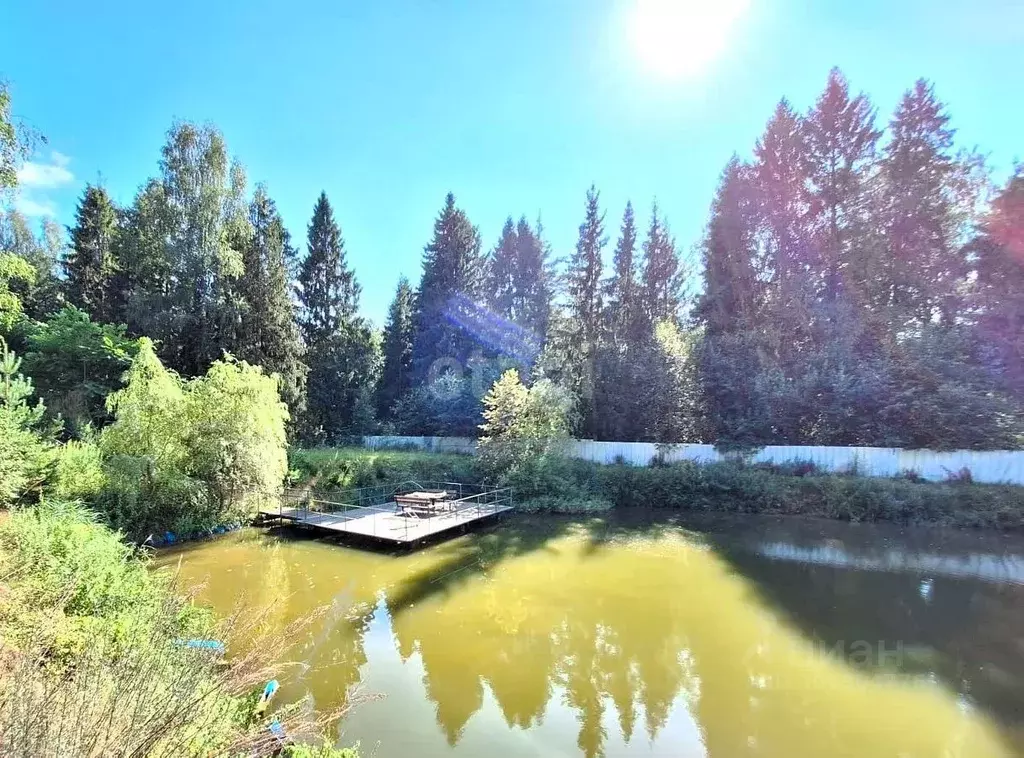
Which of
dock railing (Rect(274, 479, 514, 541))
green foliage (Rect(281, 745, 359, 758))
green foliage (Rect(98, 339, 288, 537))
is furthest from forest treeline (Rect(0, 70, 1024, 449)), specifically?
green foliage (Rect(281, 745, 359, 758))

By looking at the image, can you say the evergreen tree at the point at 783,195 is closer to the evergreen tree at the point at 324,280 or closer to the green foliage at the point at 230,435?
the green foliage at the point at 230,435

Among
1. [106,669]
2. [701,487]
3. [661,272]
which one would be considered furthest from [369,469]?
[661,272]

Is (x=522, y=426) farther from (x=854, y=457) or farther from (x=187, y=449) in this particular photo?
(x=854, y=457)

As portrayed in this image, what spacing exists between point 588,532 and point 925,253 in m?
16.9

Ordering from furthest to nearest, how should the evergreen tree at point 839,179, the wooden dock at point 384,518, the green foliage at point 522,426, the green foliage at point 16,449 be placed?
1. the evergreen tree at point 839,179
2. the green foliage at point 522,426
3. the wooden dock at point 384,518
4. the green foliage at point 16,449

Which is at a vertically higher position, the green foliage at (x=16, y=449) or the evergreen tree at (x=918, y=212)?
the evergreen tree at (x=918, y=212)

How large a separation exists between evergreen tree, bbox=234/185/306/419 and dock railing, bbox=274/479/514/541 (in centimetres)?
777

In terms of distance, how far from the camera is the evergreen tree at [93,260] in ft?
79.5

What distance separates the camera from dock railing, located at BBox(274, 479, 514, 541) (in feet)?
43.1

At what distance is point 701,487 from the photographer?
16422mm

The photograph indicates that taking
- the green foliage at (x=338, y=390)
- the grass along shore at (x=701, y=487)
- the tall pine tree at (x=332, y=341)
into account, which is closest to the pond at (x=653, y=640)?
the grass along shore at (x=701, y=487)

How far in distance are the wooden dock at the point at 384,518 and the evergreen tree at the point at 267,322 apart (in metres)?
9.08

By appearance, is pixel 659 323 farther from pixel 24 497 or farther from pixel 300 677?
pixel 24 497

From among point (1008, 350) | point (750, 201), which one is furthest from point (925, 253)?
point (750, 201)
